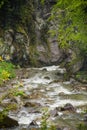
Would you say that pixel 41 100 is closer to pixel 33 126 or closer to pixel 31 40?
pixel 33 126

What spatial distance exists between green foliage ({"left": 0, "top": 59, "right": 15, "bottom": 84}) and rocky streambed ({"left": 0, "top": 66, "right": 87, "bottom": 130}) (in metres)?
0.64

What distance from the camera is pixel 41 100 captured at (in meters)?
17.5

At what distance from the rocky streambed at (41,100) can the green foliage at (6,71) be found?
0.64 metres

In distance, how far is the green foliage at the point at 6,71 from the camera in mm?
23302

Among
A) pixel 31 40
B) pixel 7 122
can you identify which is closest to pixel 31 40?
pixel 31 40

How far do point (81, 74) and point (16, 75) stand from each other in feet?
18.4

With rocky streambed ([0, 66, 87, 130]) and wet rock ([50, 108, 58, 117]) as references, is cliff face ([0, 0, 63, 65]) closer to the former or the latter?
rocky streambed ([0, 66, 87, 130])

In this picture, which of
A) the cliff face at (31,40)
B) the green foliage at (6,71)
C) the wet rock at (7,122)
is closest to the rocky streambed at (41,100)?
the wet rock at (7,122)

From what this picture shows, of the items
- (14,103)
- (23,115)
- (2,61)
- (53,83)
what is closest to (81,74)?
(53,83)

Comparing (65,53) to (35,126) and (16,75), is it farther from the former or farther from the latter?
(35,126)

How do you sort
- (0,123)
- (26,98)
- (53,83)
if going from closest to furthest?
1. (0,123)
2. (26,98)
3. (53,83)

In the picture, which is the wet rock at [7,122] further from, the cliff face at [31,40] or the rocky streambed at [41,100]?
the cliff face at [31,40]

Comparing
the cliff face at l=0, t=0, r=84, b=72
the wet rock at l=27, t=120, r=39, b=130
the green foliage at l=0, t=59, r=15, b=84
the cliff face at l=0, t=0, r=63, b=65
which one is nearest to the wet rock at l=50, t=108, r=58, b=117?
the wet rock at l=27, t=120, r=39, b=130

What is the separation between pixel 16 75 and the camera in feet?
83.1
